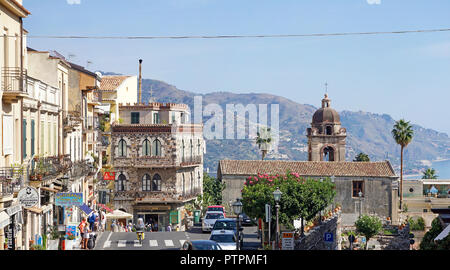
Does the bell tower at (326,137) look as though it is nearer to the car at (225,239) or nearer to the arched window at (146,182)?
the arched window at (146,182)

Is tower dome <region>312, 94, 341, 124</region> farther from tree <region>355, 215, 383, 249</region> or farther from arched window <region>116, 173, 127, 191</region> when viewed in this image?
arched window <region>116, 173, 127, 191</region>

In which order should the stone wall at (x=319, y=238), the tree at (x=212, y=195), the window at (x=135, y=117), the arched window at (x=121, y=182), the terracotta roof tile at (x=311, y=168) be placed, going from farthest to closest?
the terracotta roof tile at (x=311, y=168) < the window at (x=135, y=117) < the tree at (x=212, y=195) < the arched window at (x=121, y=182) < the stone wall at (x=319, y=238)

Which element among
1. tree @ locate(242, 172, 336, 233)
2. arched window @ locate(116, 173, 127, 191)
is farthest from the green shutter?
arched window @ locate(116, 173, 127, 191)

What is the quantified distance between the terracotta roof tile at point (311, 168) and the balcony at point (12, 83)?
4864 centimetres

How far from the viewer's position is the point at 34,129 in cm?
3488

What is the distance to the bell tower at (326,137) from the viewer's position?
91125mm

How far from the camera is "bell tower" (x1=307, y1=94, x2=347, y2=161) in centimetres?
9112

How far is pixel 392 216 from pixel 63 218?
44.8 meters

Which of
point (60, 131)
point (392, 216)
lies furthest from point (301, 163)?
point (60, 131)

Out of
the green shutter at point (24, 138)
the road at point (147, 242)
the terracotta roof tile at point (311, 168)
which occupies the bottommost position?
the road at point (147, 242)

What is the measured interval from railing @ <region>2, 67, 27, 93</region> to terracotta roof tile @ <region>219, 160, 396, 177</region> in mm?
48541

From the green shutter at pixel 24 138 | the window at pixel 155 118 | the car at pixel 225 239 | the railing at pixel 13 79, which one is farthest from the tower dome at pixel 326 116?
the railing at pixel 13 79

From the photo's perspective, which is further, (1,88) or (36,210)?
(36,210)
